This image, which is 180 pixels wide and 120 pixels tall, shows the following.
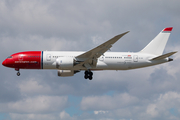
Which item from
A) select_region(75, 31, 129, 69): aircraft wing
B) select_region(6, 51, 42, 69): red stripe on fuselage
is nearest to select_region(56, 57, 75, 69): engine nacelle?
select_region(75, 31, 129, 69): aircraft wing

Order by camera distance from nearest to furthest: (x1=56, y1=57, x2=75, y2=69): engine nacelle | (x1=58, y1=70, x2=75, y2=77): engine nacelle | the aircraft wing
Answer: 1. the aircraft wing
2. (x1=56, y1=57, x2=75, y2=69): engine nacelle
3. (x1=58, y1=70, x2=75, y2=77): engine nacelle

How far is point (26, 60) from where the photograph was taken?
175 feet

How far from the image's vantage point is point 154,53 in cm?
5838

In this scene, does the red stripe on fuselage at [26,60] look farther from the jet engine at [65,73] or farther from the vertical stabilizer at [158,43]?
the vertical stabilizer at [158,43]

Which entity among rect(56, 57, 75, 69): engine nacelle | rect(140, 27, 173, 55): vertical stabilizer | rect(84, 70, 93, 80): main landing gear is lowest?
rect(84, 70, 93, 80): main landing gear

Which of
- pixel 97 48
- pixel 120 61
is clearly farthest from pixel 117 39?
pixel 120 61

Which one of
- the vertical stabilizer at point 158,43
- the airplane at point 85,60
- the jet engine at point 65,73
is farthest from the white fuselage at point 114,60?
the jet engine at point 65,73

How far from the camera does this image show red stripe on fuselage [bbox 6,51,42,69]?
5328cm

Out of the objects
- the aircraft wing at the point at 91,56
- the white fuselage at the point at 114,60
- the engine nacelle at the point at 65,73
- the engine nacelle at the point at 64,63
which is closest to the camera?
the aircraft wing at the point at 91,56

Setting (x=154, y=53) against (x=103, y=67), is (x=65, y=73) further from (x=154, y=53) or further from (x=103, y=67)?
(x=154, y=53)

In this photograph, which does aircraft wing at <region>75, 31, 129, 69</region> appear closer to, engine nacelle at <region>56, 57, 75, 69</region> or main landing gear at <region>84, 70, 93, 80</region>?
engine nacelle at <region>56, 57, 75, 69</region>

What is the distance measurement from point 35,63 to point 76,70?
25.6 feet

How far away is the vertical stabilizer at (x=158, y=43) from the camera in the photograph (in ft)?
192

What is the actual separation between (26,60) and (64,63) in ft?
19.6
